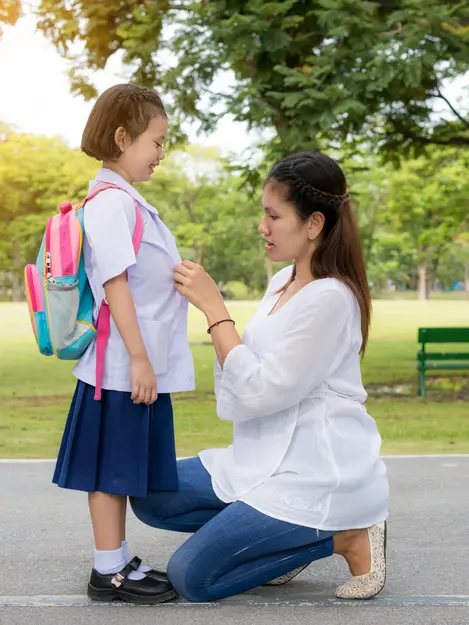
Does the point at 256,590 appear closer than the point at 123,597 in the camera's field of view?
No

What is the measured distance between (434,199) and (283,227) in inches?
838

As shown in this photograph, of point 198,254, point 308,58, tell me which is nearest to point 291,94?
point 308,58

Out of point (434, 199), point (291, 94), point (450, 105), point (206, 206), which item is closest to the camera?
point (291, 94)

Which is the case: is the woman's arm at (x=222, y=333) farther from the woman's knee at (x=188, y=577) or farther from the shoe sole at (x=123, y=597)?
the shoe sole at (x=123, y=597)

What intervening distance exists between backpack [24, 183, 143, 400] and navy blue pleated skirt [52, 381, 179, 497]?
0.10 meters

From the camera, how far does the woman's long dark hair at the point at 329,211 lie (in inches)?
148

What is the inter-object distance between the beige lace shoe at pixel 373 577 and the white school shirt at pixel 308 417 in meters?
0.06

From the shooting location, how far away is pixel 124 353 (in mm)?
3723

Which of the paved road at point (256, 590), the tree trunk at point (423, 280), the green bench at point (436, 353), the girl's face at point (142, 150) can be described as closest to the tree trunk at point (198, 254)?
the tree trunk at point (423, 280)

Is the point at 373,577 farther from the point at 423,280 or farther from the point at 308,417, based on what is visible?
the point at 423,280

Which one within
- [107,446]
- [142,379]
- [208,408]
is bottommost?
[208,408]

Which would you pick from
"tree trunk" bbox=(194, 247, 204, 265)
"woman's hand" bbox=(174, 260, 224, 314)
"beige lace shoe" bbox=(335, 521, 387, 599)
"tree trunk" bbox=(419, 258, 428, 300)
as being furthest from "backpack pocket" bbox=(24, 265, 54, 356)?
"tree trunk" bbox=(419, 258, 428, 300)

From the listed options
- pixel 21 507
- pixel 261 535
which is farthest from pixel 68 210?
pixel 21 507

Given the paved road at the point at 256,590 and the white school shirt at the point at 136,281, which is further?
the paved road at the point at 256,590
